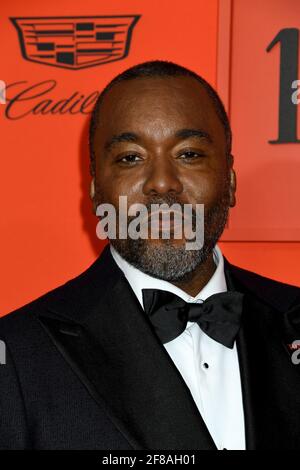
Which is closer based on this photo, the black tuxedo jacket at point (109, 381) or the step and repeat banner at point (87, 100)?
the black tuxedo jacket at point (109, 381)

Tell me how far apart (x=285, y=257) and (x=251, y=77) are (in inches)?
15.7

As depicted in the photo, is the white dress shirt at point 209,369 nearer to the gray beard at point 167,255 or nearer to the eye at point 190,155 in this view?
the gray beard at point 167,255

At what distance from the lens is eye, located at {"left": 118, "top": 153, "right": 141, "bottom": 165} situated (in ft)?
4.34

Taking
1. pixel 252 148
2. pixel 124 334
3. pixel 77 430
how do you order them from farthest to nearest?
pixel 252 148, pixel 124 334, pixel 77 430

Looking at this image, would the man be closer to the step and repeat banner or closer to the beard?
the beard

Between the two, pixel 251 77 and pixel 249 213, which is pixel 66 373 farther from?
pixel 251 77

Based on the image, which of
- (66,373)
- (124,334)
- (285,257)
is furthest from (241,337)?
(285,257)

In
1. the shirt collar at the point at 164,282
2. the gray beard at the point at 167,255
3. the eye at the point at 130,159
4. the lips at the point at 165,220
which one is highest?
the eye at the point at 130,159

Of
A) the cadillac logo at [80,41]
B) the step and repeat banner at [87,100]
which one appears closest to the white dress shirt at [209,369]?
the step and repeat banner at [87,100]

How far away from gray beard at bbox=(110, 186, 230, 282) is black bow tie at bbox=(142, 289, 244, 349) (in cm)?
4

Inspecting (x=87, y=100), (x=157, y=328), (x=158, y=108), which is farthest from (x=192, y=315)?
(x=87, y=100)

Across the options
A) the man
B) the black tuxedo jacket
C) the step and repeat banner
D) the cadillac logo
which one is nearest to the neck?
the man

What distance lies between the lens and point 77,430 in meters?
1.16

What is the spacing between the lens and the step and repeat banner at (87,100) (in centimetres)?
178
